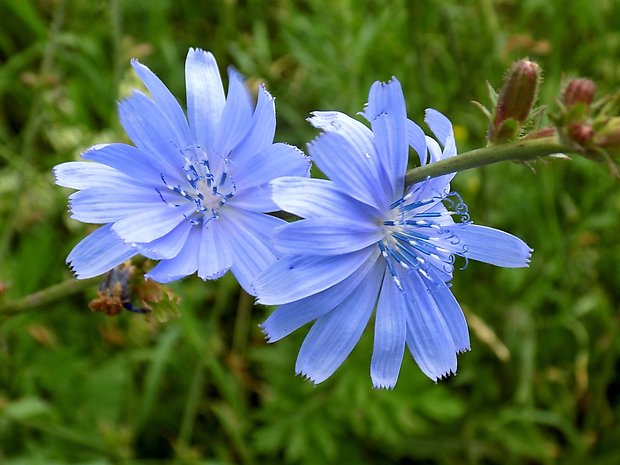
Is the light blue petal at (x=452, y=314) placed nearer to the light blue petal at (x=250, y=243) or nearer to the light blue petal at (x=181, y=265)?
the light blue petal at (x=250, y=243)

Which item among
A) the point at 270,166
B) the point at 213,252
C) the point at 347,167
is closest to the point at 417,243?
the point at 347,167

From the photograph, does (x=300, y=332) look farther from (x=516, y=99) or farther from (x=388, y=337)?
(x=516, y=99)

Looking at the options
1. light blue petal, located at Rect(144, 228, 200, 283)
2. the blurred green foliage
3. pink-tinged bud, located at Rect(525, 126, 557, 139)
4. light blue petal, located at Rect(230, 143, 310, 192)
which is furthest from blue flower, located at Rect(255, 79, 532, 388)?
the blurred green foliage

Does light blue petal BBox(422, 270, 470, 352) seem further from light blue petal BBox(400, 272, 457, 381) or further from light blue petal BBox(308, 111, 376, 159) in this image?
light blue petal BBox(308, 111, 376, 159)

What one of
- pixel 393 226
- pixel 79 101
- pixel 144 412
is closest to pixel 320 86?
pixel 79 101

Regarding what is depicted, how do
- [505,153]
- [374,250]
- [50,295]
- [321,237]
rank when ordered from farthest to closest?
[50,295], [374,250], [321,237], [505,153]

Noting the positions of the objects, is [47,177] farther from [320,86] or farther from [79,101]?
[320,86]
